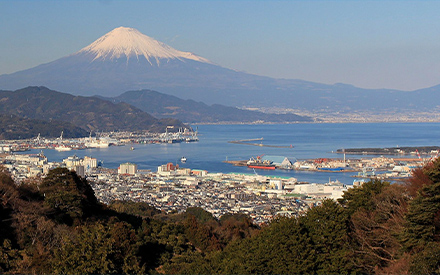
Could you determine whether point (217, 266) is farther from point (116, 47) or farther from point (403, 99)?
point (403, 99)

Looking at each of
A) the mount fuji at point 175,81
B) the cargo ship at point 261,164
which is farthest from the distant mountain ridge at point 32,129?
the mount fuji at point 175,81

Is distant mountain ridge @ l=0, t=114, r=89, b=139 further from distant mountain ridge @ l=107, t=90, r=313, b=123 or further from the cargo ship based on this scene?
distant mountain ridge @ l=107, t=90, r=313, b=123

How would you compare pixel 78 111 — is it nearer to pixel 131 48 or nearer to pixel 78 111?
pixel 78 111

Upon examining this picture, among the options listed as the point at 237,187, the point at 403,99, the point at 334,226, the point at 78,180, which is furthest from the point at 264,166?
the point at 403,99

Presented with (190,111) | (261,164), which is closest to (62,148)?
(261,164)

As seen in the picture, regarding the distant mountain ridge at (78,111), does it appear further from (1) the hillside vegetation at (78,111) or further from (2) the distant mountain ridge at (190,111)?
(2) the distant mountain ridge at (190,111)

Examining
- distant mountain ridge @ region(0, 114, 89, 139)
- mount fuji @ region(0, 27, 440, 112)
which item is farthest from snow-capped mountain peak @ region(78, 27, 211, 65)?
distant mountain ridge @ region(0, 114, 89, 139)
